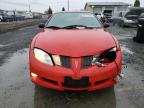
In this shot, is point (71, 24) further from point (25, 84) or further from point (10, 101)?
point (10, 101)

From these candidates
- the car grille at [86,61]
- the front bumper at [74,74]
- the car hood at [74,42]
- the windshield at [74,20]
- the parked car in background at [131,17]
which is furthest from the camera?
the parked car in background at [131,17]

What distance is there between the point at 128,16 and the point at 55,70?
64.7 ft

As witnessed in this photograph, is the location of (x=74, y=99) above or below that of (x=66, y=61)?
below

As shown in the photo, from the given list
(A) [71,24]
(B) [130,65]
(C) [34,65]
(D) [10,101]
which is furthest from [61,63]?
(B) [130,65]

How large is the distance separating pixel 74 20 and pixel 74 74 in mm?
2383

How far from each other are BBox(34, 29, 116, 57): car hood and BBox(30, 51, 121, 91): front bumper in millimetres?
225

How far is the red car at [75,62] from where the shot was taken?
396 cm

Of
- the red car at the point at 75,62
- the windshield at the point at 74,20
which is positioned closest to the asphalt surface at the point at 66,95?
Answer: the red car at the point at 75,62

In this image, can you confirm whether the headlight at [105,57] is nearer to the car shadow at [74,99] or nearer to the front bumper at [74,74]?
the front bumper at [74,74]

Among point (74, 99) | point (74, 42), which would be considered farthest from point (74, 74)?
point (74, 42)

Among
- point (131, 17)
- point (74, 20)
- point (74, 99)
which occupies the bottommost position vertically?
point (74, 99)

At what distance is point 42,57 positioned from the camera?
4223 millimetres

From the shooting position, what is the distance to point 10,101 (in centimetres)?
427

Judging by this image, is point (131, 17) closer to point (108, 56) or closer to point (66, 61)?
point (108, 56)
